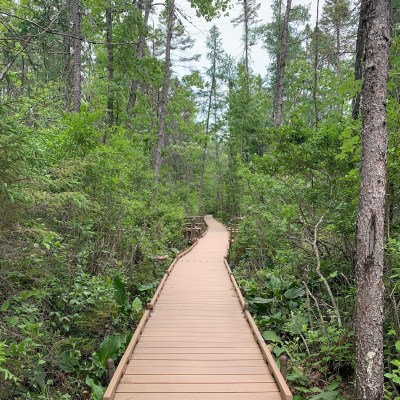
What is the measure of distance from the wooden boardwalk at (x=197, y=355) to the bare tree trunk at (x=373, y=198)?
Answer: 3.15 feet

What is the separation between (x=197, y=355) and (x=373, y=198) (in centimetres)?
277

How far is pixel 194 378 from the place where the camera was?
11.9ft

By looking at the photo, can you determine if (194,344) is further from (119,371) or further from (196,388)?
(119,371)

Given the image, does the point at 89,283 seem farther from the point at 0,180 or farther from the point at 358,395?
the point at 358,395

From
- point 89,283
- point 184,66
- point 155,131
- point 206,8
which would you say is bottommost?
point 89,283

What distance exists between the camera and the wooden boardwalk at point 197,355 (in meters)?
3.37

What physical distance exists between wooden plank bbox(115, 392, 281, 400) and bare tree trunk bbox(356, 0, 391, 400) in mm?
935

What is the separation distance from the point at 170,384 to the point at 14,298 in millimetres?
1816

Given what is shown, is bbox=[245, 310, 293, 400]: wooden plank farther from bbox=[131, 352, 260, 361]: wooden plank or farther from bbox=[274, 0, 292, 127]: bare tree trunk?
bbox=[274, 0, 292, 127]: bare tree trunk

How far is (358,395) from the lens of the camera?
132 inches

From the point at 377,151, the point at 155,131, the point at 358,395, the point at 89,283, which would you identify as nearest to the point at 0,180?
the point at 89,283

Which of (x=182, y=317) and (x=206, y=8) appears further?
(x=206, y=8)

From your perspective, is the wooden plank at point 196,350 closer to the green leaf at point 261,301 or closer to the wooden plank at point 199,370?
the wooden plank at point 199,370

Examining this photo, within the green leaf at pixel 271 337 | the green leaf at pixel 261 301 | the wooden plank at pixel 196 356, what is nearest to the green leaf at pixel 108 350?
the wooden plank at pixel 196 356
